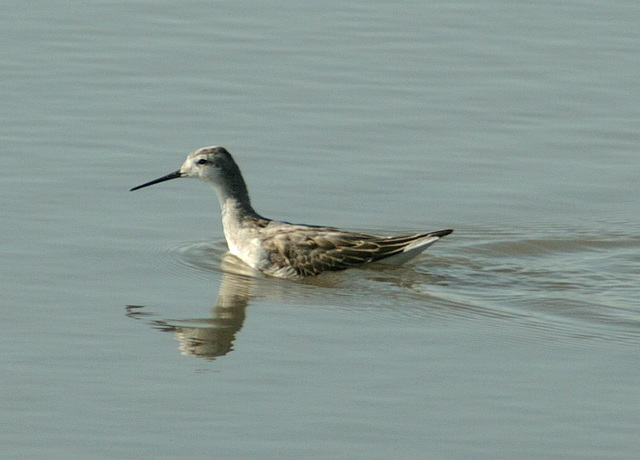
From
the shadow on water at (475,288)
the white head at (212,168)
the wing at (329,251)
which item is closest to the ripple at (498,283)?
the shadow on water at (475,288)

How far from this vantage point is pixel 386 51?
21.2 meters

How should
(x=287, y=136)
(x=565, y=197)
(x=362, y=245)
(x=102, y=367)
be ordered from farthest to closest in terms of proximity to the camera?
(x=287, y=136) → (x=565, y=197) → (x=362, y=245) → (x=102, y=367)

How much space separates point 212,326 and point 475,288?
292cm

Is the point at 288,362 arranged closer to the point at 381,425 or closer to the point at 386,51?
the point at 381,425

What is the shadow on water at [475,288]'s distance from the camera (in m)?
12.3

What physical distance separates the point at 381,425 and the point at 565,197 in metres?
7.39

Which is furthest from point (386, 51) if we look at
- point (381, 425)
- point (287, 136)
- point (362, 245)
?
point (381, 425)

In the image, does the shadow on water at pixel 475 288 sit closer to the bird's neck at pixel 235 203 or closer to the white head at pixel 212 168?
the bird's neck at pixel 235 203

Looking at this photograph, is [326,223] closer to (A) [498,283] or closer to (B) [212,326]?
(A) [498,283]

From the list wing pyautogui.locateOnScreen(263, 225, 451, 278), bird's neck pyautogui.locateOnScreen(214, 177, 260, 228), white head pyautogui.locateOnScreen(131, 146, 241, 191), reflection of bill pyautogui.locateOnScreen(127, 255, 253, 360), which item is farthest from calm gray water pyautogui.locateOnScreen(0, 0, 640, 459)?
white head pyautogui.locateOnScreen(131, 146, 241, 191)

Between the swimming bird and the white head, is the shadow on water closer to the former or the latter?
the swimming bird

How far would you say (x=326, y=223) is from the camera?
1564cm

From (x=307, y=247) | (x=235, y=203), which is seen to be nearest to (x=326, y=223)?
(x=235, y=203)

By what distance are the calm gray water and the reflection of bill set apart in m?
0.03
